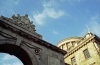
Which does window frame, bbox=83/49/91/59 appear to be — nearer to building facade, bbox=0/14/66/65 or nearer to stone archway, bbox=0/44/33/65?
building facade, bbox=0/14/66/65

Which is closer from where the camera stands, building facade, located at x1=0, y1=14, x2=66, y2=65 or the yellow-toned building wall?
building facade, located at x1=0, y1=14, x2=66, y2=65

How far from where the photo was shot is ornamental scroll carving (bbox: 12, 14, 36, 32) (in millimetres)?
12289

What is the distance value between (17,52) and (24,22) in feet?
10.8

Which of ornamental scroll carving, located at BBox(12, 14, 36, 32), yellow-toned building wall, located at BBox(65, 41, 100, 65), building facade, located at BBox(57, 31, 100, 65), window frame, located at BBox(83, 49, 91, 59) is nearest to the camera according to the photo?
ornamental scroll carving, located at BBox(12, 14, 36, 32)

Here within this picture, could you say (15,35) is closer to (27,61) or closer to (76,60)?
(27,61)

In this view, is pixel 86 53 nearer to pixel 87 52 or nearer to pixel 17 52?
pixel 87 52

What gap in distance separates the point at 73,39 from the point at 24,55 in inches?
1395

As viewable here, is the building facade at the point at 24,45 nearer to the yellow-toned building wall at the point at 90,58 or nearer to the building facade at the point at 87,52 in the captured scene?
the yellow-toned building wall at the point at 90,58

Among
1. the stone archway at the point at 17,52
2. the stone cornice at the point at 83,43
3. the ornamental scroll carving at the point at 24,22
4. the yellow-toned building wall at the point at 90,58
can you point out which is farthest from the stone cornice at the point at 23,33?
the stone cornice at the point at 83,43

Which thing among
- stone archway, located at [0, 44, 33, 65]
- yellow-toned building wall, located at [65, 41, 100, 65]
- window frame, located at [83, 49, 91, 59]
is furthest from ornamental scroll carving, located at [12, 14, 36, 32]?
window frame, located at [83, 49, 91, 59]

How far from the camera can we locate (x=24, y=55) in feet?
35.8

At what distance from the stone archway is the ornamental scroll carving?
243 cm

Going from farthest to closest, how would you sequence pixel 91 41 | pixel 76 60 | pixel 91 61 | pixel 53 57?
pixel 76 60 → pixel 91 41 → pixel 91 61 → pixel 53 57

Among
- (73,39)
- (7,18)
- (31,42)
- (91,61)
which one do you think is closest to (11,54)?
(31,42)
